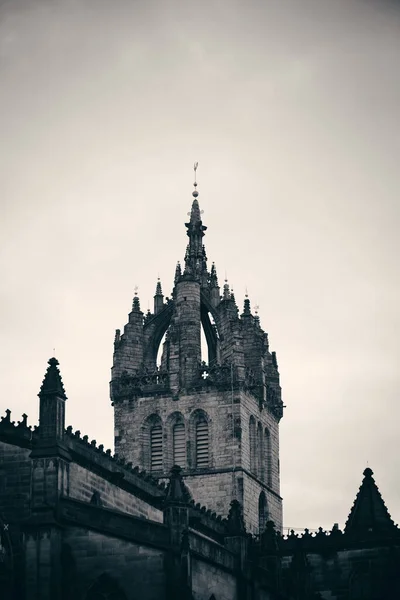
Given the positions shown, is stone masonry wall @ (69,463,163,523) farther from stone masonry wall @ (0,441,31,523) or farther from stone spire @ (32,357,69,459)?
stone spire @ (32,357,69,459)

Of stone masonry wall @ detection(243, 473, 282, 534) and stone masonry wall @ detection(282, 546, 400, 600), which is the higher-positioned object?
stone masonry wall @ detection(243, 473, 282, 534)

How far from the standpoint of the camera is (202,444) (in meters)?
87.6

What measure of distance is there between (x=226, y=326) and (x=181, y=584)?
121ft

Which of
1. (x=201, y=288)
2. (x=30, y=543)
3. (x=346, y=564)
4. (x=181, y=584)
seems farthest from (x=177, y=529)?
(x=201, y=288)

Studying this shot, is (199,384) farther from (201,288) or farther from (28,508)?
(28,508)

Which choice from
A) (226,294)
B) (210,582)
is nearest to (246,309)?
(226,294)

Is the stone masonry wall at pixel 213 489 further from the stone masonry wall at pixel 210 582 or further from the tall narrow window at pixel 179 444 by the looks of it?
the stone masonry wall at pixel 210 582

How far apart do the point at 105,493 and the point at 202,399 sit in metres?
23.7

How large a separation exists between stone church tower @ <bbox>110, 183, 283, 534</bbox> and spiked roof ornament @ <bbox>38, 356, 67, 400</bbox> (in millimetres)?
29749

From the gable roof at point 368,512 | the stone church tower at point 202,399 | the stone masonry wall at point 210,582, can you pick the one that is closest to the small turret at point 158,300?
the stone church tower at point 202,399

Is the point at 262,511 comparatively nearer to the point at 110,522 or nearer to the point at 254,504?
the point at 254,504

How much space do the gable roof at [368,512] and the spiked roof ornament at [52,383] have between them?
82.5ft

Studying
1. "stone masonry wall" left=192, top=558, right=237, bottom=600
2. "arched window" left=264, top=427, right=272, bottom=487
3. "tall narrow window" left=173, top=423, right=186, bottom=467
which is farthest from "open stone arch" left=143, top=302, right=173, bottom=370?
"stone masonry wall" left=192, top=558, right=237, bottom=600

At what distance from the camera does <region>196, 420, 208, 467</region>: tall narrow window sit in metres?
86.9
